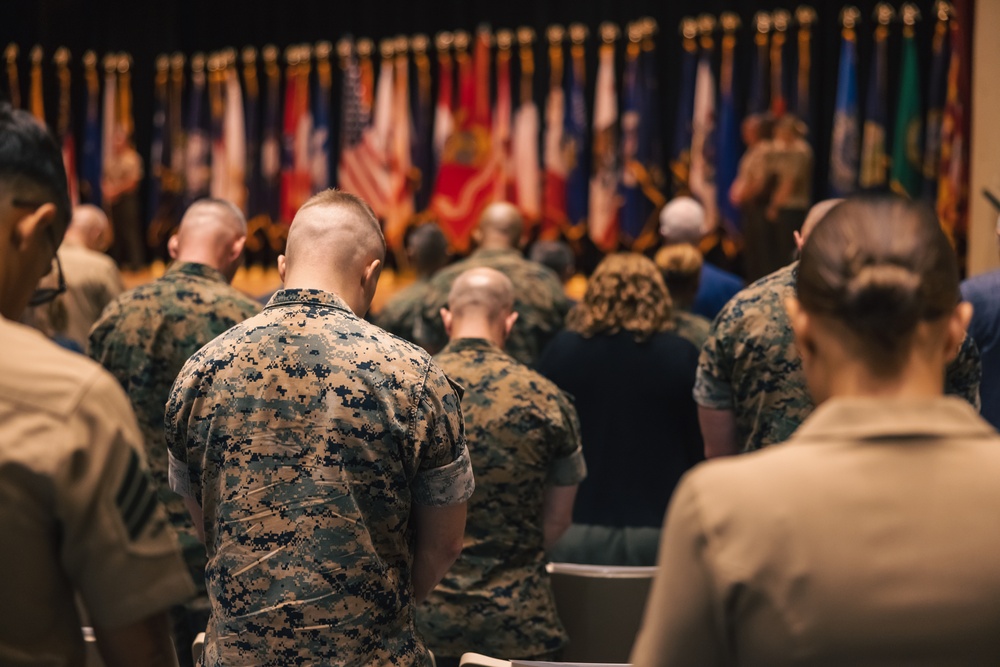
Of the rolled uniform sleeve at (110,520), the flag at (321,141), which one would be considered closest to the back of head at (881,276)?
the rolled uniform sleeve at (110,520)

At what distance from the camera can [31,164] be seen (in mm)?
1510

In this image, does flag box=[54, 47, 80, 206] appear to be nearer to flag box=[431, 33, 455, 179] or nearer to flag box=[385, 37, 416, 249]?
flag box=[385, 37, 416, 249]

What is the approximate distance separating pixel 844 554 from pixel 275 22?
1069 centimetres

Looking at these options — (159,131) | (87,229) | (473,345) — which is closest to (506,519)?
(473,345)

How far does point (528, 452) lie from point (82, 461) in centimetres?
169

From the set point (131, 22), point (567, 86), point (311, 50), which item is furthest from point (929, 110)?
point (131, 22)

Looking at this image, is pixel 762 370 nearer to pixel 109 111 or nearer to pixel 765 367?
pixel 765 367

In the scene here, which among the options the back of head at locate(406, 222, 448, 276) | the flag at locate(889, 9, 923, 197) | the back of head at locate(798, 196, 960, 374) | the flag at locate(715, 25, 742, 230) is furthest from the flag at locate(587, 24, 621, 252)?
the back of head at locate(798, 196, 960, 374)

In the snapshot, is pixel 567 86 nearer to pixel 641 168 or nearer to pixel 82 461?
pixel 641 168

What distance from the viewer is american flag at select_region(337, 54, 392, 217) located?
396 inches

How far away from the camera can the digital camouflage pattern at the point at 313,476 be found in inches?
77.9

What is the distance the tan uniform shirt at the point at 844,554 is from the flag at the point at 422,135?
9.01m

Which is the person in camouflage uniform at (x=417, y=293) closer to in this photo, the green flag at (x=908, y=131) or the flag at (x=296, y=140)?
the green flag at (x=908, y=131)

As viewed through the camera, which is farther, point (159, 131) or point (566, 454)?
point (159, 131)
